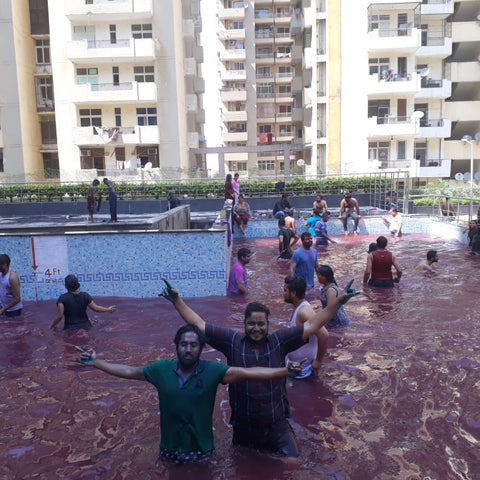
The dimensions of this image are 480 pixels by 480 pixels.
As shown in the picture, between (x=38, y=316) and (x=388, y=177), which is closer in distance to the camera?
(x=38, y=316)

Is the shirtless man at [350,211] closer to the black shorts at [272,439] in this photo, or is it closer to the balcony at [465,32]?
the black shorts at [272,439]

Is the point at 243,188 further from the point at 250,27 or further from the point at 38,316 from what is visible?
the point at 250,27

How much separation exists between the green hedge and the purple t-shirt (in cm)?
1743

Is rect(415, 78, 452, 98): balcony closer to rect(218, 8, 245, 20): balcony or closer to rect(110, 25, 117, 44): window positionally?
rect(110, 25, 117, 44): window

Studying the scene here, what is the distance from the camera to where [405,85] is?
111ft

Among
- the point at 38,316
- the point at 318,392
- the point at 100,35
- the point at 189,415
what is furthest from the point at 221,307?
the point at 100,35

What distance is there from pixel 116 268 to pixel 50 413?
5034mm

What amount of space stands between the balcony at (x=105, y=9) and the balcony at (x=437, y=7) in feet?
60.3

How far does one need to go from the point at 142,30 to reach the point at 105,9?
2.77 meters

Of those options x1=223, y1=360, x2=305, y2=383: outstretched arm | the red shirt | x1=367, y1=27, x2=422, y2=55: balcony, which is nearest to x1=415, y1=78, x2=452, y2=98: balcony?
x1=367, y1=27, x2=422, y2=55: balcony

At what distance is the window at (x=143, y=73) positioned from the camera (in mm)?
36219

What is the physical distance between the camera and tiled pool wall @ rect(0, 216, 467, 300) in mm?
10391

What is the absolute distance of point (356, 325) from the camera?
8594 mm

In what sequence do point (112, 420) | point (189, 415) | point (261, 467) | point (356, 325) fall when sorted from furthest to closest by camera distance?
point (356, 325), point (112, 420), point (261, 467), point (189, 415)
